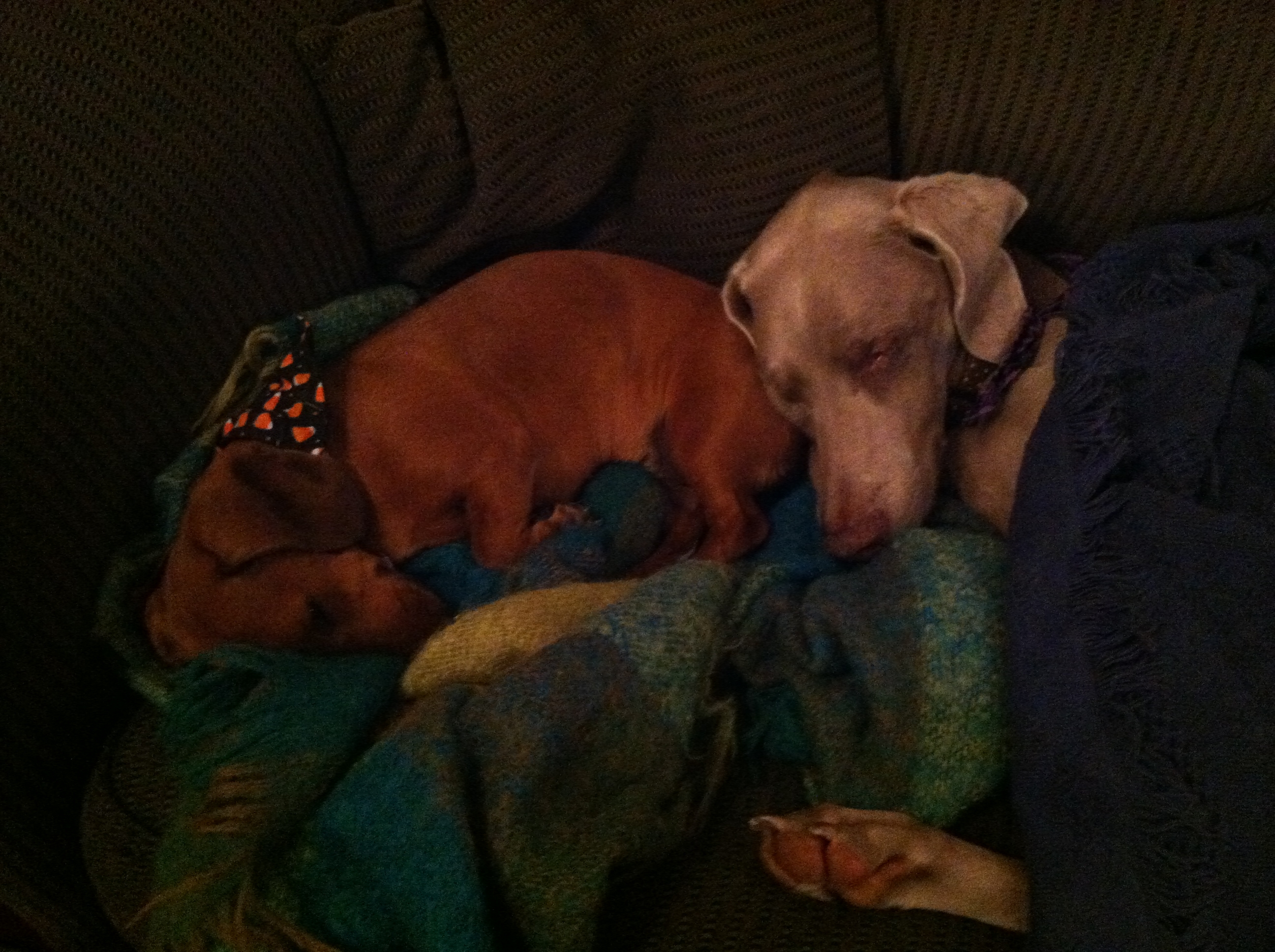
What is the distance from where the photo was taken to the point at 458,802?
1.05 metres

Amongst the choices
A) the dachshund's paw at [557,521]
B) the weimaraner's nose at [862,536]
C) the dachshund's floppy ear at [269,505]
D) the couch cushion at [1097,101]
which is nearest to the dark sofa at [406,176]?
the couch cushion at [1097,101]

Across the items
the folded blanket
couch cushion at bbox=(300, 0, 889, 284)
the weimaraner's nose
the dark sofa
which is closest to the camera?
the folded blanket

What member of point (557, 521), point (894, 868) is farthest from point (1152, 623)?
point (557, 521)

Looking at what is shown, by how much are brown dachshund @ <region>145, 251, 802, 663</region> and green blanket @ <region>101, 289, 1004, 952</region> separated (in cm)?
17

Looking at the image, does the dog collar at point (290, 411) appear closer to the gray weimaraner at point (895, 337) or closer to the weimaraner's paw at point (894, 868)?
the gray weimaraner at point (895, 337)

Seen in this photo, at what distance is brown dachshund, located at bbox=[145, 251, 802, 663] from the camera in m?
1.46

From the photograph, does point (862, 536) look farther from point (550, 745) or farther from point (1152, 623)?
point (550, 745)

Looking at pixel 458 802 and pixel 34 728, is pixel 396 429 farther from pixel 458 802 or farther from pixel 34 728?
pixel 458 802

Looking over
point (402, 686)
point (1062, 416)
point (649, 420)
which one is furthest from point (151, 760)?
point (1062, 416)

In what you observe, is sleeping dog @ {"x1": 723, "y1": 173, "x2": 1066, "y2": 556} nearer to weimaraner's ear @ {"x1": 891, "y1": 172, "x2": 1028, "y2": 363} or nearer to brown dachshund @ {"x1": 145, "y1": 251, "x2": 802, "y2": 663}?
weimaraner's ear @ {"x1": 891, "y1": 172, "x2": 1028, "y2": 363}

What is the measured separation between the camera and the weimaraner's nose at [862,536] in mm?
1486

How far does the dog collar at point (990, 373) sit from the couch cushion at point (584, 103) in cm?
38

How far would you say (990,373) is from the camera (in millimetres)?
1643

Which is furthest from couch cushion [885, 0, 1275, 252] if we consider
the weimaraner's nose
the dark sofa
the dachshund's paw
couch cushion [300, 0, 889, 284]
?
the dachshund's paw
